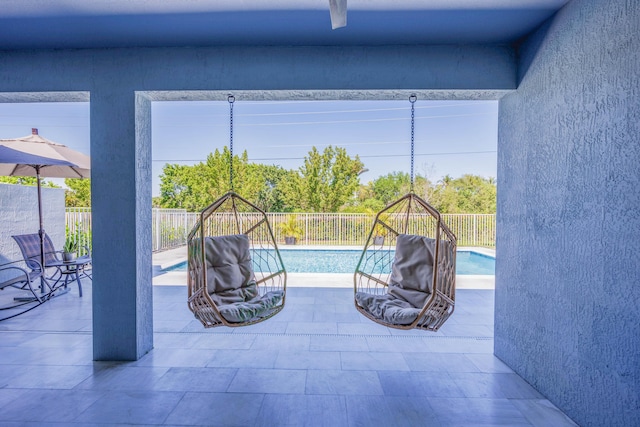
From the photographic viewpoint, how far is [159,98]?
9.51ft

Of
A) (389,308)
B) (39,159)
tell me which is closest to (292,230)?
(39,159)

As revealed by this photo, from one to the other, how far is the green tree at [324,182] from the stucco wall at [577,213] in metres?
9.25

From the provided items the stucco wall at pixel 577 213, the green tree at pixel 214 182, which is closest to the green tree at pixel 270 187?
the green tree at pixel 214 182

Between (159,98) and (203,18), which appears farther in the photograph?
(159,98)

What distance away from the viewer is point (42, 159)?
4215 millimetres

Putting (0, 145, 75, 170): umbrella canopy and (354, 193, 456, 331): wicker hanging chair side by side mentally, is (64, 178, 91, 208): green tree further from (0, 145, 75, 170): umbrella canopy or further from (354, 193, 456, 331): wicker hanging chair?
(354, 193, 456, 331): wicker hanging chair

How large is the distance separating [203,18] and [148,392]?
2.48 metres

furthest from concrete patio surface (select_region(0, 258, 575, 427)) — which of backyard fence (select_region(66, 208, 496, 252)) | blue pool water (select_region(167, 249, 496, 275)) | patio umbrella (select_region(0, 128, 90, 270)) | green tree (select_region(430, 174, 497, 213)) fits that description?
green tree (select_region(430, 174, 497, 213))

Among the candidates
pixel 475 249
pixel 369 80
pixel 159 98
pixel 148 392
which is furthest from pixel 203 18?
pixel 475 249

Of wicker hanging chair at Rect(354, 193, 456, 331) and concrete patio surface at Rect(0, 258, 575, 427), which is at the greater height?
wicker hanging chair at Rect(354, 193, 456, 331)

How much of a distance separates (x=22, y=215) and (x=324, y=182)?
810 centimetres

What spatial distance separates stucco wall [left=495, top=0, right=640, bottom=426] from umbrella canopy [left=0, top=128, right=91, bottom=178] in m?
4.69

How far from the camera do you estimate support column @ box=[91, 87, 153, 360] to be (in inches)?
108

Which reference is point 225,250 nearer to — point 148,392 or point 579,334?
point 148,392
